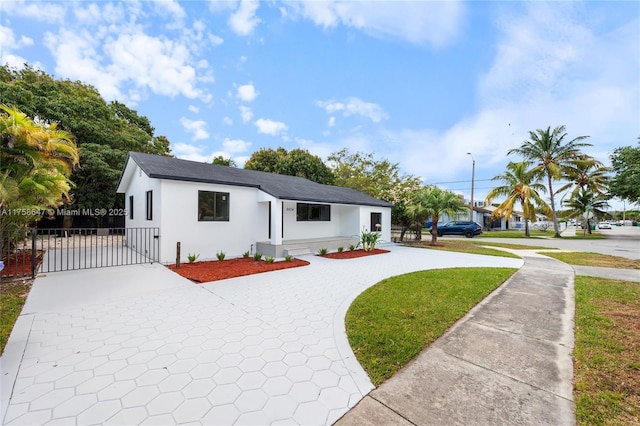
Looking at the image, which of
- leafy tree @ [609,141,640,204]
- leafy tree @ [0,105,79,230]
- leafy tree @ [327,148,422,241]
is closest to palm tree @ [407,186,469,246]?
leafy tree @ [327,148,422,241]

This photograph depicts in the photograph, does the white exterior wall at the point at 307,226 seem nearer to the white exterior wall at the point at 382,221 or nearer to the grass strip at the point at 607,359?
the white exterior wall at the point at 382,221

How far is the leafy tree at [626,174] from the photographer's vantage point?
17.3 m

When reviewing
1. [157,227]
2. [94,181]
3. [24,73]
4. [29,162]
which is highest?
[24,73]

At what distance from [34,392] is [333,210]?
44.3 ft

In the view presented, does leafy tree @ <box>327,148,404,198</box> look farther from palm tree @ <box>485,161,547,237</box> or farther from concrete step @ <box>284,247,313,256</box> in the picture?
concrete step @ <box>284,247,313,256</box>

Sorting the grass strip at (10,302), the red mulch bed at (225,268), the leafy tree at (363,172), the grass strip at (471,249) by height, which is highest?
the leafy tree at (363,172)

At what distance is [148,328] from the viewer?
403 centimetres

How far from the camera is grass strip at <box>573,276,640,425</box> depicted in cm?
236

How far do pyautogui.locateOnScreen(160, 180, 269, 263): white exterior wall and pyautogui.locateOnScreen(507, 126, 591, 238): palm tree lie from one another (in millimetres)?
25697

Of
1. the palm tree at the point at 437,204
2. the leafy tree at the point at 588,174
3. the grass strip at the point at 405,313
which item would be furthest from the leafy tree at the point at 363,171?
the grass strip at the point at 405,313

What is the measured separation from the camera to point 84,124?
16.8 metres

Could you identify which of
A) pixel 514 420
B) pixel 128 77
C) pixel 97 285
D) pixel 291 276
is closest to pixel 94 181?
pixel 128 77

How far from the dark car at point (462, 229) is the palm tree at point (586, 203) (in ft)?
41.1

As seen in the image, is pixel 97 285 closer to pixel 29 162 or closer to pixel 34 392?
pixel 29 162
